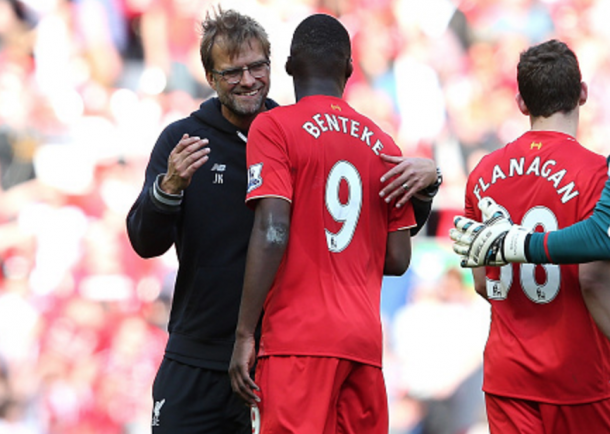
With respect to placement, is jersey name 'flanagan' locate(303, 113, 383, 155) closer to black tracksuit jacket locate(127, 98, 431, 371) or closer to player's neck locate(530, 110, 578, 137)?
black tracksuit jacket locate(127, 98, 431, 371)

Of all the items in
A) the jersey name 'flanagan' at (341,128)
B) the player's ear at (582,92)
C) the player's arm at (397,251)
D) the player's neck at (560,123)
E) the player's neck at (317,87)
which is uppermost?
the player's ear at (582,92)

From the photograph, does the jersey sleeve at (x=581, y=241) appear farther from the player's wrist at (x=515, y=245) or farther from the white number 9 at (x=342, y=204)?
the white number 9 at (x=342, y=204)

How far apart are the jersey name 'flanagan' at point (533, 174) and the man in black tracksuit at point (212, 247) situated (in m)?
0.26

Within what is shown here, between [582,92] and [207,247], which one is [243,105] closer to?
[207,247]

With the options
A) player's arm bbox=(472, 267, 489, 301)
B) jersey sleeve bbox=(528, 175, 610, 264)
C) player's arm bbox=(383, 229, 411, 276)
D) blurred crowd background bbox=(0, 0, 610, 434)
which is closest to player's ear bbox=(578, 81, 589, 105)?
jersey sleeve bbox=(528, 175, 610, 264)

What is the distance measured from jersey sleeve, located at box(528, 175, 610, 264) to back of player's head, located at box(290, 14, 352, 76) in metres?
0.81

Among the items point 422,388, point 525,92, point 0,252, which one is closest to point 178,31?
point 0,252

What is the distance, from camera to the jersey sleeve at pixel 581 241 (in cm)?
271

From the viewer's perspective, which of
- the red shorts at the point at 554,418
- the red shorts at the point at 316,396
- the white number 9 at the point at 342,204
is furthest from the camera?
the red shorts at the point at 554,418

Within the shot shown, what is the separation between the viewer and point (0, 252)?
17.4 feet

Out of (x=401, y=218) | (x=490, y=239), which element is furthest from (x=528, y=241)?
(x=401, y=218)

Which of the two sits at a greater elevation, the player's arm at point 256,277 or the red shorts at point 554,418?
the player's arm at point 256,277

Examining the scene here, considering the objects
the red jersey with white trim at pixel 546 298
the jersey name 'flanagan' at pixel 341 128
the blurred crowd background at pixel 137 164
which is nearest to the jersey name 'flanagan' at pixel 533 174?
the red jersey with white trim at pixel 546 298

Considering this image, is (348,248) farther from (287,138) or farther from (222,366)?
(222,366)
